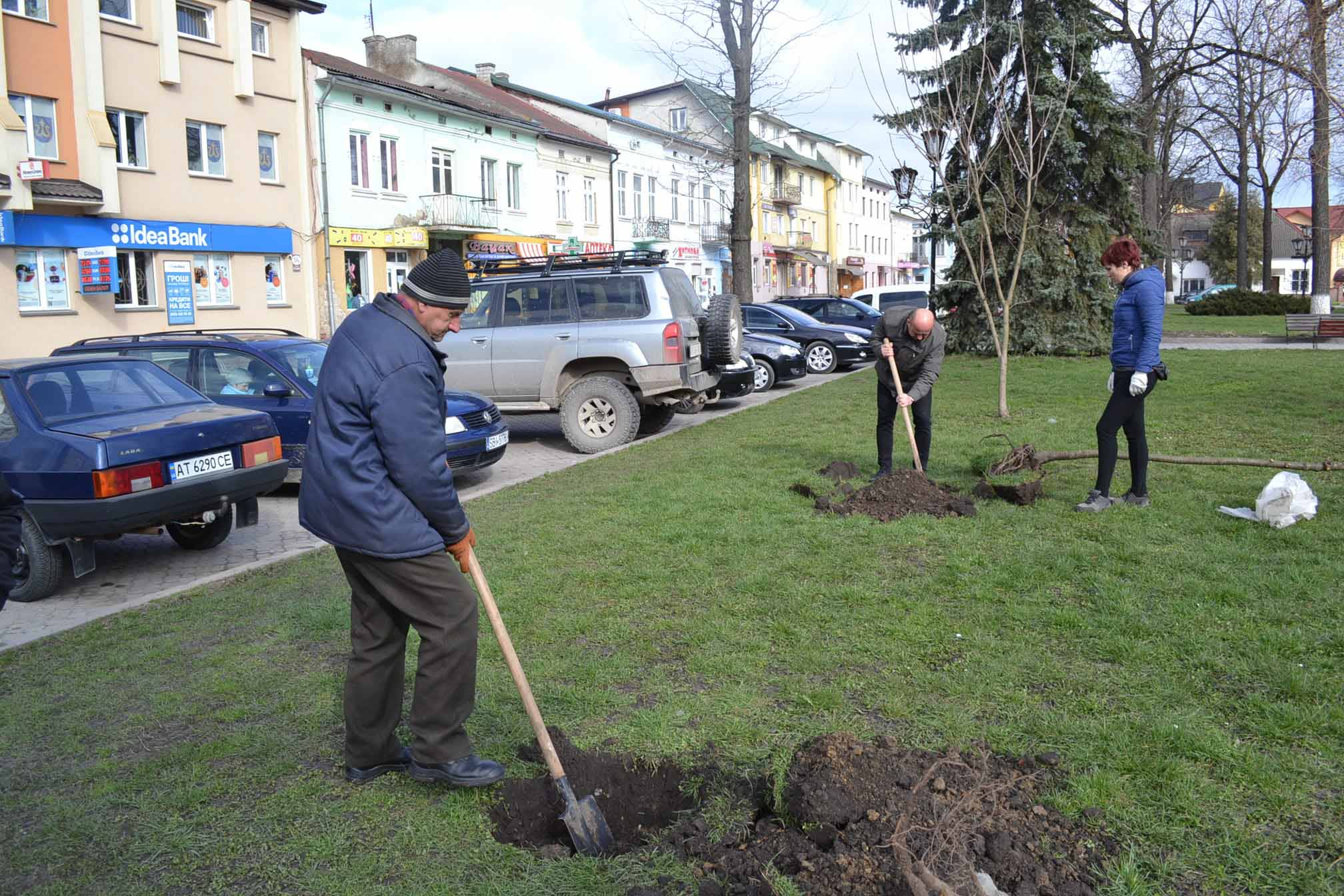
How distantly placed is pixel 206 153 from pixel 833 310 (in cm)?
1682

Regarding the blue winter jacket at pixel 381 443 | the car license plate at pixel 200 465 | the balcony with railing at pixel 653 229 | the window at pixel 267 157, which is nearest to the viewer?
the blue winter jacket at pixel 381 443

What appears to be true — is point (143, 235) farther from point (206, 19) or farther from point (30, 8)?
point (206, 19)

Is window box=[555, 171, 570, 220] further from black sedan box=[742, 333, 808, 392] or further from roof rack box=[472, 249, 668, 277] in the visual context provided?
roof rack box=[472, 249, 668, 277]

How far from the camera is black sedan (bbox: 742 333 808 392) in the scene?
19.0 metres

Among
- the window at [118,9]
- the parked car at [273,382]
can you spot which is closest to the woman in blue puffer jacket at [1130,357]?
the parked car at [273,382]

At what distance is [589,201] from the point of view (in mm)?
41781

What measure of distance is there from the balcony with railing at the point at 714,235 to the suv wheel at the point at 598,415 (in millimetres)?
41506

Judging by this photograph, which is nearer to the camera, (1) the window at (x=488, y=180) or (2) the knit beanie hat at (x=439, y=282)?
(2) the knit beanie hat at (x=439, y=282)

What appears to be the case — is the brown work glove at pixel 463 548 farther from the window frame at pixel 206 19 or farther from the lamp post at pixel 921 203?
the window frame at pixel 206 19

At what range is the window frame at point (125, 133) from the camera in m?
24.1

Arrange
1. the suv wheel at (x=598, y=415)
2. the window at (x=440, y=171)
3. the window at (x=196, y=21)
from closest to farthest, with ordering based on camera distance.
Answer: the suv wheel at (x=598, y=415)
the window at (x=196, y=21)
the window at (x=440, y=171)

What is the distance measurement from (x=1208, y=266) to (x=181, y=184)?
86.2 meters

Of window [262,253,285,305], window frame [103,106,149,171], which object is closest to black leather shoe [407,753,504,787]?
window frame [103,106,149,171]

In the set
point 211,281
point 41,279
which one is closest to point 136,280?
point 211,281
